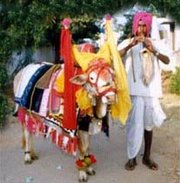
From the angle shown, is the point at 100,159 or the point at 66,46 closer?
the point at 66,46

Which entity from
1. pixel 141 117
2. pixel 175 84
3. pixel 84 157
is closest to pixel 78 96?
pixel 84 157

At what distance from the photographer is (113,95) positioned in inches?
152

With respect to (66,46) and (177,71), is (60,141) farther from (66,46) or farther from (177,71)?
(177,71)

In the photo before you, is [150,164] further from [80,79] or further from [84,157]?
[80,79]

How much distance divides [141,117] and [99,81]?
3.03ft

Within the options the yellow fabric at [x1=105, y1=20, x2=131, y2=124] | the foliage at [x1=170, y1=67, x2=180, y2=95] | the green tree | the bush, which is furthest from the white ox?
the foliage at [x1=170, y1=67, x2=180, y2=95]

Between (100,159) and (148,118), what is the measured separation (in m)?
0.84

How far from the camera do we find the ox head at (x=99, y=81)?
12.6ft

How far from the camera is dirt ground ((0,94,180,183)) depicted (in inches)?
180

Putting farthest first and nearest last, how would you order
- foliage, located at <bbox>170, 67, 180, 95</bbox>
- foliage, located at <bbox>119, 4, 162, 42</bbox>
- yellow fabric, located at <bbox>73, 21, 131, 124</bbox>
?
foliage, located at <bbox>170, 67, 180, 95</bbox> → foliage, located at <bbox>119, 4, 162, 42</bbox> → yellow fabric, located at <bbox>73, 21, 131, 124</bbox>

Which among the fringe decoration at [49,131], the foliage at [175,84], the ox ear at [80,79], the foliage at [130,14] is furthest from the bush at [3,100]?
the foliage at [175,84]

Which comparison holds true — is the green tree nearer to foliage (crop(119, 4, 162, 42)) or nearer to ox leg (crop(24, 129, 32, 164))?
foliage (crop(119, 4, 162, 42))

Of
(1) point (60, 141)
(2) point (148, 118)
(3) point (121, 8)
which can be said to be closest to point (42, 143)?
(1) point (60, 141)

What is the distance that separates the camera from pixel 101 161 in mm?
5062
